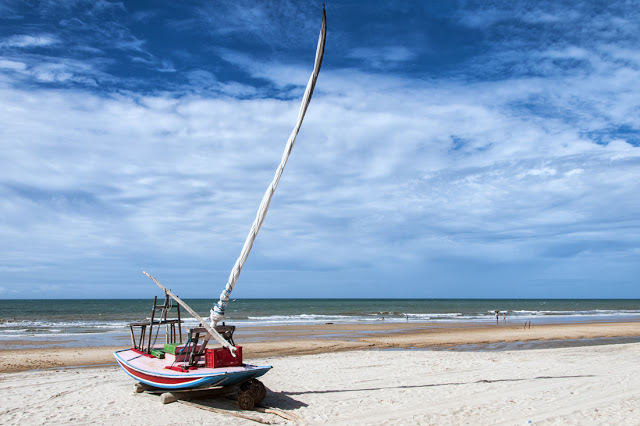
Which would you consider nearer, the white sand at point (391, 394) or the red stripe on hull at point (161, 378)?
the white sand at point (391, 394)

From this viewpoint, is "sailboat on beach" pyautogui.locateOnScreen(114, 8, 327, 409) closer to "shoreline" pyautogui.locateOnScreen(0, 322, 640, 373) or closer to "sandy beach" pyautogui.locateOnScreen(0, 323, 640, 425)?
"sandy beach" pyautogui.locateOnScreen(0, 323, 640, 425)

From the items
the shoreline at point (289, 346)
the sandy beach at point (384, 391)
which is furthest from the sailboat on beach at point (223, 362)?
the shoreline at point (289, 346)

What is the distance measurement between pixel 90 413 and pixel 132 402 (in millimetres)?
890

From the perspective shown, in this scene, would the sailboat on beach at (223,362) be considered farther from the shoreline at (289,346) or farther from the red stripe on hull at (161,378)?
the shoreline at (289,346)

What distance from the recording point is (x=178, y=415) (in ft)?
A: 28.5

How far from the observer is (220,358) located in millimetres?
9125

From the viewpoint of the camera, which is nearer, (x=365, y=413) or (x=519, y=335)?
(x=365, y=413)

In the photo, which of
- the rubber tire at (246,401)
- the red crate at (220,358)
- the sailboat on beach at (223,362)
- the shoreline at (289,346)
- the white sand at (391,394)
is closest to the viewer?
the white sand at (391,394)

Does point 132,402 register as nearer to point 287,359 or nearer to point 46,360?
point 287,359

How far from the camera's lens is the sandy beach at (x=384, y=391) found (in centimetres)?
845

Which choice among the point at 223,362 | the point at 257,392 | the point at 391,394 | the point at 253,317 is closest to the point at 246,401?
the point at 257,392

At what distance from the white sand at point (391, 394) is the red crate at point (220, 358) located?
0.85m

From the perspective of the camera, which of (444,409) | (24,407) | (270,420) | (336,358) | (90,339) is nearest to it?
(270,420)

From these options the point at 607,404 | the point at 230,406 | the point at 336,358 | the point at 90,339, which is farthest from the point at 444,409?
the point at 90,339
